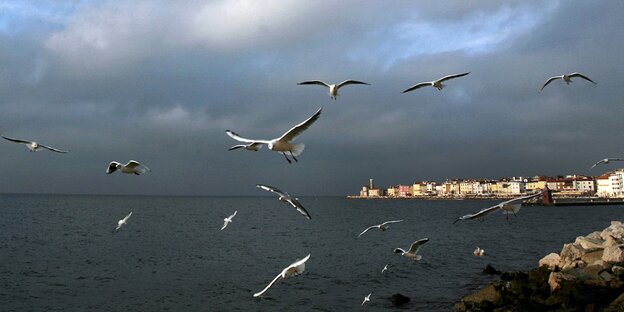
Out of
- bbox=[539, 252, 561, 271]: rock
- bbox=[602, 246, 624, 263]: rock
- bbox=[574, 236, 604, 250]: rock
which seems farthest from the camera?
bbox=[574, 236, 604, 250]: rock

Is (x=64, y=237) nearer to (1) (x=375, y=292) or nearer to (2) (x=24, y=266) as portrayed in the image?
(2) (x=24, y=266)

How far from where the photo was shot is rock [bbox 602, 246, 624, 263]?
1848 centimetres

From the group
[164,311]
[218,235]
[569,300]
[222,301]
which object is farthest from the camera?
[218,235]

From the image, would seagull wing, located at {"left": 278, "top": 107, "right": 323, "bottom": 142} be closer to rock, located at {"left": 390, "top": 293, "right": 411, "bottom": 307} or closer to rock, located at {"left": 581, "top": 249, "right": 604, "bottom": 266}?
rock, located at {"left": 390, "top": 293, "right": 411, "bottom": 307}

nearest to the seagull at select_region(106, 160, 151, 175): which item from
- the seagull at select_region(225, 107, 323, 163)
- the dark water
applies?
the seagull at select_region(225, 107, 323, 163)

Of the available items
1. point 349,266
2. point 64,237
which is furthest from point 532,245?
point 64,237

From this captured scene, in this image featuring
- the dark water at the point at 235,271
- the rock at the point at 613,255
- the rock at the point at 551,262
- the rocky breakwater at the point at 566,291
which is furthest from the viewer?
the rock at the point at 551,262

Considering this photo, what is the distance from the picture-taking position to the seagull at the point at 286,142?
8891 millimetres

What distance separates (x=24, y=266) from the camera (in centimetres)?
3017

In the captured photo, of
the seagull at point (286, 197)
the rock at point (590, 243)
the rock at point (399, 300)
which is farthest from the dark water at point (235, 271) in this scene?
the seagull at point (286, 197)

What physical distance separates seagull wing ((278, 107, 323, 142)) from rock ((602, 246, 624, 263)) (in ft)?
47.0

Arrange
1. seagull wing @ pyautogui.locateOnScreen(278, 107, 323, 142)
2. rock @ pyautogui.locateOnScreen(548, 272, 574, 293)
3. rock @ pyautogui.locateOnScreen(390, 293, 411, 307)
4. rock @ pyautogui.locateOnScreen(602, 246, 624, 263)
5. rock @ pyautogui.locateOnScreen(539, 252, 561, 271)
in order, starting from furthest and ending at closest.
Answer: rock @ pyautogui.locateOnScreen(539, 252, 561, 271), rock @ pyautogui.locateOnScreen(390, 293, 411, 307), rock @ pyautogui.locateOnScreen(602, 246, 624, 263), rock @ pyautogui.locateOnScreen(548, 272, 574, 293), seagull wing @ pyautogui.locateOnScreen(278, 107, 323, 142)

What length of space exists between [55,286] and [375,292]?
1418 cm

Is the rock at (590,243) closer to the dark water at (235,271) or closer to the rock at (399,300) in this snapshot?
the dark water at (235,271)
